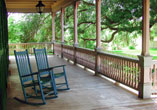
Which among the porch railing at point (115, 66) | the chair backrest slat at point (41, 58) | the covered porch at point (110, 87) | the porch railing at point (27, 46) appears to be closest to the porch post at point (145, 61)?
the covered porch at point (110, 87)

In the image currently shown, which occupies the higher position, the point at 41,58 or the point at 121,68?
the point at 41,58

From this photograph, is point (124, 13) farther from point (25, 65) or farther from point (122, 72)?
point (25, 65)

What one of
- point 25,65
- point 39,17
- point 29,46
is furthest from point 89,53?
point 39,17

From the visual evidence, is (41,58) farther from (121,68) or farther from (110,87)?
(121,68)

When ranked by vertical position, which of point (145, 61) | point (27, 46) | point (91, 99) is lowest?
point (91, 99)

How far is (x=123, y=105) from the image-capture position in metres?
3.95

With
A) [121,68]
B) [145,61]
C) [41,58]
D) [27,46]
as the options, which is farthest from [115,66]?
[27,46]

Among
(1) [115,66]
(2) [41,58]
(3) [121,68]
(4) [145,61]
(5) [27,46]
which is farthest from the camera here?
(5) [27,46]

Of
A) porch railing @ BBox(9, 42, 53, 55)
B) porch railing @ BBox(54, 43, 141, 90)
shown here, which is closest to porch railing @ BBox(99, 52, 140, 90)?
porch railing @ BBox(54, 43, 141, 90)

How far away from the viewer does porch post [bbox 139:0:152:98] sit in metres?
4.17

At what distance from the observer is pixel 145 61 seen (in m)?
4.20

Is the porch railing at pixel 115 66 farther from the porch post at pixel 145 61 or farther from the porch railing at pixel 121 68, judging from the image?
the porch post at pixel 145 61

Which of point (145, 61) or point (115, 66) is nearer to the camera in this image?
point (145, 61)

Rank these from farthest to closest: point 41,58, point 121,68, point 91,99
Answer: point 121,68, point 41,58, point 91,99
